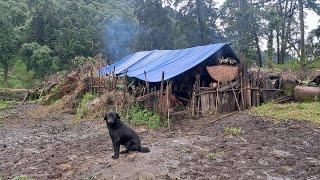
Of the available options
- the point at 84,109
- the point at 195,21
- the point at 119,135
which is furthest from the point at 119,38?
the point at 119,135

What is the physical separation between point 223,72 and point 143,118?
3.57 meters

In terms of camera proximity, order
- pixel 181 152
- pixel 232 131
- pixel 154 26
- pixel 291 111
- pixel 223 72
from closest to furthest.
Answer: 1. pixel 181 152
2. pixel 232 131
3. pixel 291 111
4. pixel 223 72
5. pixel 154 26

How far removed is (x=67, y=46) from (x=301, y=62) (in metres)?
20.4

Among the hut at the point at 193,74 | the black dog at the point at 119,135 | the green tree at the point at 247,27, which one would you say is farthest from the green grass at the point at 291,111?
the green tree at the point at 247,27

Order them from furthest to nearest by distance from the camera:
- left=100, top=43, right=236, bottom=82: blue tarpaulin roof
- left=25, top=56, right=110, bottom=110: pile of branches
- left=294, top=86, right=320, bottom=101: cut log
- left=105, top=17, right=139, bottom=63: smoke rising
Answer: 1. left=105, top=17, right=139, bottom=63: smoke rising
2. left=25, top=56, right=110, bottom=110: pile of branches
3. left=100, top=43, right=236, bottom=82: blue tarpaulin roof
4. left=294, top=86, right=320, bottom=101: cut log

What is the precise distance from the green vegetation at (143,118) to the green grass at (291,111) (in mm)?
3375

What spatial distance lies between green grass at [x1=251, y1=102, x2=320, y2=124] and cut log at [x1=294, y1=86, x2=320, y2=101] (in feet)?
2.11

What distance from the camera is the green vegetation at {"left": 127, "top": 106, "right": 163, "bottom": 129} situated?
13420 mm

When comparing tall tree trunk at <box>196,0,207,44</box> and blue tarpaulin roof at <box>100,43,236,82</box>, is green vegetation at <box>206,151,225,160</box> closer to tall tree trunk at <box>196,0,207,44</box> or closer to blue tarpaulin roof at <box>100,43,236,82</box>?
blue tarpaulin roof at <box>100,43,236,82</box>

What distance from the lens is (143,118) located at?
14.2 meters

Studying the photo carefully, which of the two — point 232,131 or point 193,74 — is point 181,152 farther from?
point 193,74

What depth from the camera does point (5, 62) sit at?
38.6 m

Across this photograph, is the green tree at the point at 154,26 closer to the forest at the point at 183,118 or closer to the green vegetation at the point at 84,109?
the forest at the point at 183,118

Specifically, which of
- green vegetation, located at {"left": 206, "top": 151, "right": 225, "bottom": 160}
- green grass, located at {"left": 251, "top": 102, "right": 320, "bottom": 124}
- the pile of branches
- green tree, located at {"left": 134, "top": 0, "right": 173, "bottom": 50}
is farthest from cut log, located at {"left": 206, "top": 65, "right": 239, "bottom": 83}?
green tree, located at {"left": 134, "top": 0, "right": 173, "bottom": 50}
